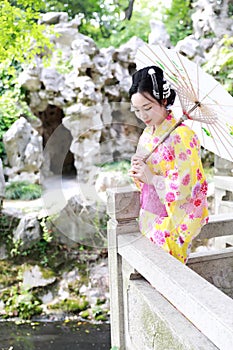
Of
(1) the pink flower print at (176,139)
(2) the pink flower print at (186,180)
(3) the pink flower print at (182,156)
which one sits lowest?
(2) the pink flower print at (186,180)

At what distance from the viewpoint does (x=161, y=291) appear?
186 cm

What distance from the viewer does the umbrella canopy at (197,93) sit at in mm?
1984

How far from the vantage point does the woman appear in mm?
2021

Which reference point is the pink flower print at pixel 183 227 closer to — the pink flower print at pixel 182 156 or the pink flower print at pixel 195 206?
the pink flower print at pixel 195 206

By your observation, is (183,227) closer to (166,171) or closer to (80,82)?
(166,171)

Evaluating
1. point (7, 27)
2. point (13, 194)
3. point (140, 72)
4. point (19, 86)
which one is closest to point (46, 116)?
point (19, 86)

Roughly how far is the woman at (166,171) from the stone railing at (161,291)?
11 centimetres

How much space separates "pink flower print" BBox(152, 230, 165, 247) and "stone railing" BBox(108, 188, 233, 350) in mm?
50

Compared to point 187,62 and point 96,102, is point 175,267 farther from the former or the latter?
point 96,102

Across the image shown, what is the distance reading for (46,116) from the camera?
363 inches

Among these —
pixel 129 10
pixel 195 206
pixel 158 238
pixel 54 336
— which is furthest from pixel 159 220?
pixel 129 10

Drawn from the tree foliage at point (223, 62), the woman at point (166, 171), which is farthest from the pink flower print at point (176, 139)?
the tree foliage at point (223, 62)

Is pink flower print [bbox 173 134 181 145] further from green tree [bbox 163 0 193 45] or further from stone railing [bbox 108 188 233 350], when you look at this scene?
green tree [bbox 163 0 193 45]

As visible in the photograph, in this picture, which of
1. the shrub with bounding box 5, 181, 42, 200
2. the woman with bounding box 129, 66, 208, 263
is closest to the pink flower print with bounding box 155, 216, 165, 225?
the woman with bounding box 129, 66, 208, 263
